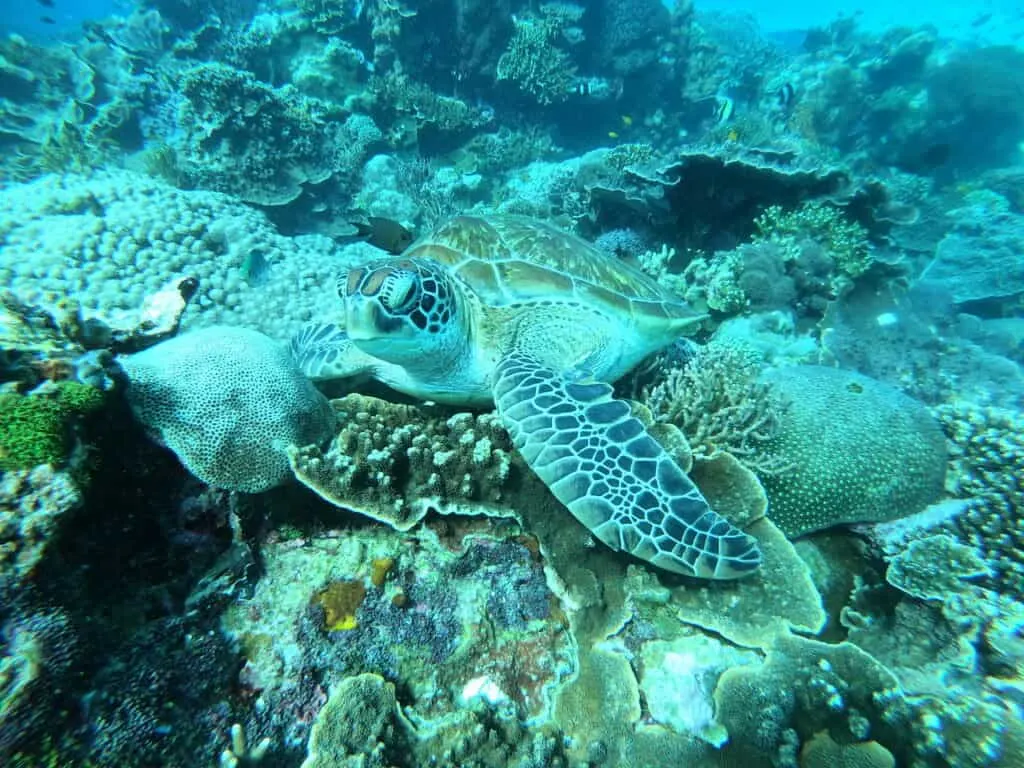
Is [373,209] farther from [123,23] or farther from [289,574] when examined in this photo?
[123,23]

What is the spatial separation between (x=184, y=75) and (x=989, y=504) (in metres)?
12.0

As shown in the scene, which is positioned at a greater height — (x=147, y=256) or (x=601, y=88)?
(x=601, y=88)

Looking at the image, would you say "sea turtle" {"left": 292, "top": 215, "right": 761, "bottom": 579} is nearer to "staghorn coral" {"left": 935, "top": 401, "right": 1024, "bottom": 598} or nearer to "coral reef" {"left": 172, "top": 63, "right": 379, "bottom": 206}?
"staghorn coral" {"left": 935, "top": 401, "right": 1024, "bottom": 598}

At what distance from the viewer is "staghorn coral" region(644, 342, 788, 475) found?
291 centimetres

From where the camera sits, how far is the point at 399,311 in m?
2.58

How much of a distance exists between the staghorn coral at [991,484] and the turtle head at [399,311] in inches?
129

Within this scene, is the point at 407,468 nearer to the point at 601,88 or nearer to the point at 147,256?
the point at 147,256

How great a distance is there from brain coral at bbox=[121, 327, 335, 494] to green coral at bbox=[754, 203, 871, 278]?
5.25 m

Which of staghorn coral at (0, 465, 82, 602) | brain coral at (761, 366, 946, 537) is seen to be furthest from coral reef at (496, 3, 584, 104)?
staghorn coral at (0, 465, 82, 602)

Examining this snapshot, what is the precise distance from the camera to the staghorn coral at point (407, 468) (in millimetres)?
2080

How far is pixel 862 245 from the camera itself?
5480 millimetres

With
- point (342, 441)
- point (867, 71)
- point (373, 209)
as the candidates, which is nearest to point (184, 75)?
point (373, 209)

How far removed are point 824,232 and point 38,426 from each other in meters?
6.68

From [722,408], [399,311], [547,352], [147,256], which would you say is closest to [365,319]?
[399,311]
